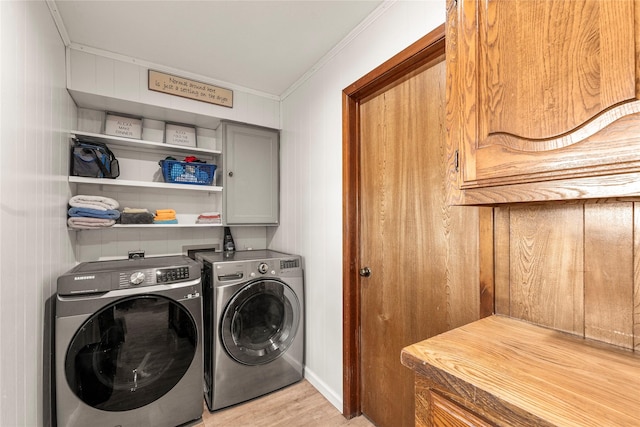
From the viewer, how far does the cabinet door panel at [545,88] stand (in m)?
0.60

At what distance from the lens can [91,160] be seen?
197 cm

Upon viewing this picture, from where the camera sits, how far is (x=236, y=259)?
6.83 ft

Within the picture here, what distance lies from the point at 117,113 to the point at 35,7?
3.30 ft

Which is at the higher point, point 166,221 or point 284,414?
point 166,221

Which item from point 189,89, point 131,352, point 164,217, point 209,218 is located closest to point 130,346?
point 131,352

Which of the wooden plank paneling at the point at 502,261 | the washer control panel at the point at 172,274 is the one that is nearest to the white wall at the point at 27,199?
the washer control panel at the point at 172,274

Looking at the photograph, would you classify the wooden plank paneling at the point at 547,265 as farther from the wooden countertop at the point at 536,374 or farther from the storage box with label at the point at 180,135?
the storage box with label at the point at 180,135

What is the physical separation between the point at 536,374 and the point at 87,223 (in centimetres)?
244

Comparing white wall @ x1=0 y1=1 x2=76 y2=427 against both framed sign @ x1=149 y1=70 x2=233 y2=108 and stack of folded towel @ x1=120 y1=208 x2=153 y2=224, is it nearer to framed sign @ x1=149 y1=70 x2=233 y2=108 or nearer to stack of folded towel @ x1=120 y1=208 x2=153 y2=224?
stack of folded towel @ x1=120 y1=208 x2=153 y2=224

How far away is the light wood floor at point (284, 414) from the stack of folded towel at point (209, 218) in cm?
140

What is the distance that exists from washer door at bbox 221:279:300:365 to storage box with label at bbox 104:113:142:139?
157 centimetres

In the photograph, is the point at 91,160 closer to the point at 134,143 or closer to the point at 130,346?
the point at 134,143

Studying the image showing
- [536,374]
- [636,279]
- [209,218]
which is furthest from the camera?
[209,218]

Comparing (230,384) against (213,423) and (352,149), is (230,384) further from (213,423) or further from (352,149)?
(352,149)
